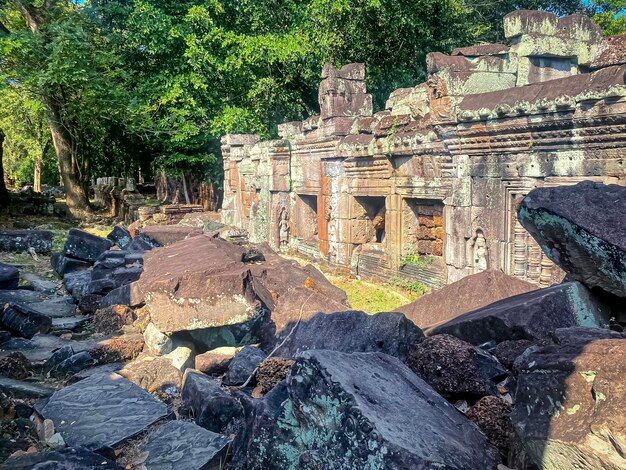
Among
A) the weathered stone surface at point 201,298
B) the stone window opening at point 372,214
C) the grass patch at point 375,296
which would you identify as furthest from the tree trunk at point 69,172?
the weathered stone surface at point 201,298

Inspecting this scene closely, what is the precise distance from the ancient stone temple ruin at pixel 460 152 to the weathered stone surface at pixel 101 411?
483 centimetres

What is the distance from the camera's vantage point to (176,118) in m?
19.9

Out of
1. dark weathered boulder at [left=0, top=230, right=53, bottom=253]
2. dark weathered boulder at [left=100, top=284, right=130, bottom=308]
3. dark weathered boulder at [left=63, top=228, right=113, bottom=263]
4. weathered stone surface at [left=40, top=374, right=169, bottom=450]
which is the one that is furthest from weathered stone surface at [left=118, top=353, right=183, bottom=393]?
dark weathered boulder at [left=0, top=230, right=53, bottom=253]

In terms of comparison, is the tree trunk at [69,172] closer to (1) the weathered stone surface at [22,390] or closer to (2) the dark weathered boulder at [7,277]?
(2) the dark weathered boulder at [7,277]

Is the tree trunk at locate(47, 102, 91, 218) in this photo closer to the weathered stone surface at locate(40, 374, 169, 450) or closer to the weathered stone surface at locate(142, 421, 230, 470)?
the weathered stone surface at locate(40, 374, 169, 450)

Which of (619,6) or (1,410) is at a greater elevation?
(619,6)

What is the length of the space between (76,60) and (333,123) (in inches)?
380

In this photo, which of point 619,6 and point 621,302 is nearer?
point 621,302

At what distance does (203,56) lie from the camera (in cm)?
1891

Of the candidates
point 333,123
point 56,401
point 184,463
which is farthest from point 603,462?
point 333,123

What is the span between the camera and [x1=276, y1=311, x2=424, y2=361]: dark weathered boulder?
3900 mm

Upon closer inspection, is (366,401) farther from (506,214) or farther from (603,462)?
(506,214)

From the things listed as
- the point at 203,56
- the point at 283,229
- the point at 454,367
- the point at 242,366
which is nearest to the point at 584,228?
the point at 454,367

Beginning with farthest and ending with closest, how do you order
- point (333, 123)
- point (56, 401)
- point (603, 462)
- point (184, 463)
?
point (333, 123), point (56, 401), point (184, 463), point (603, 462)
